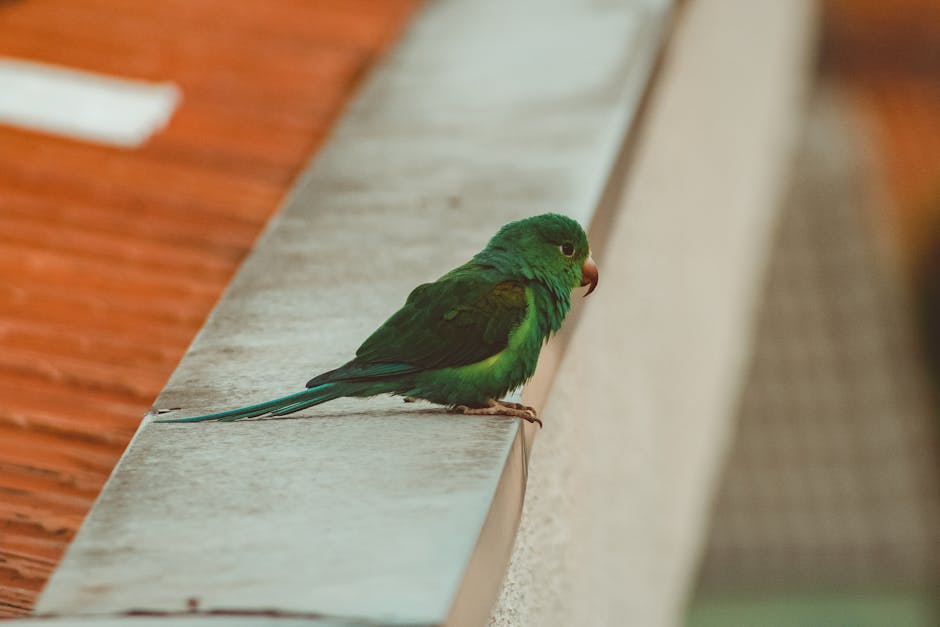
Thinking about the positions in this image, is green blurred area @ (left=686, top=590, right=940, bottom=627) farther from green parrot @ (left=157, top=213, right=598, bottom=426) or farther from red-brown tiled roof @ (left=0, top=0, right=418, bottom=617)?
green parrot @ (left=157, top=213, right=598, bottom=426)

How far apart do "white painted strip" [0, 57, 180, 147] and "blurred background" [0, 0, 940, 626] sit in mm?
51

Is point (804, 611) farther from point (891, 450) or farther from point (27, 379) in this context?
point (27, 379)

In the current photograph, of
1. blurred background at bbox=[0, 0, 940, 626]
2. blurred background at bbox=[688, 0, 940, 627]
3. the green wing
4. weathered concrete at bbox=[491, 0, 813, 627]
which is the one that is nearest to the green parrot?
the green wing

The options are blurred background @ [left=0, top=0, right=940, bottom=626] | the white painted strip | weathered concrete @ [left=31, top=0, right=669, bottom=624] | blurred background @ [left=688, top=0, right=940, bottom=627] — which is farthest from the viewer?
blurred background @ [left=688, top=0, right=940, bottom=627]

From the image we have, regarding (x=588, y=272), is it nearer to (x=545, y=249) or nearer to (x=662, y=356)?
(x=545, y=249)

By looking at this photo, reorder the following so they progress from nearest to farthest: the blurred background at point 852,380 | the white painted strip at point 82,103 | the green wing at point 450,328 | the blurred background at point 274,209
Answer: the green wing at point 450,328
the blurred background at point 274,209
the white painted strip at point 82,103
the blurred background at point 852,380

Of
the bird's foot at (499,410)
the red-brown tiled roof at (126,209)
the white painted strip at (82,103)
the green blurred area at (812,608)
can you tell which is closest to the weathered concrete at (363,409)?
the bird's foot at (499,410)

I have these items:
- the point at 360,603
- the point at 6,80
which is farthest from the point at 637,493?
the point at 6,80

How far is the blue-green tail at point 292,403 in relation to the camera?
1.34m

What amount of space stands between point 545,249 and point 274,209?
100 centimetres

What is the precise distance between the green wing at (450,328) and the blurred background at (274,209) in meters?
0.57

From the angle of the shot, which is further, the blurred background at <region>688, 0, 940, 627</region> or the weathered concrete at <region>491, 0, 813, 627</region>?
the blurred background at <region>688, 0, 940, 627</region>

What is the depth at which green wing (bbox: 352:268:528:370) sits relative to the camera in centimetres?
133

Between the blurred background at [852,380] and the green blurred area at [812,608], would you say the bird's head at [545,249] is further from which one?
the green blurred area at [812,608]
